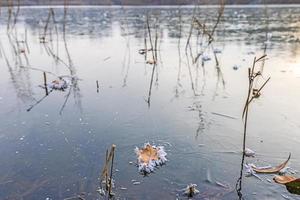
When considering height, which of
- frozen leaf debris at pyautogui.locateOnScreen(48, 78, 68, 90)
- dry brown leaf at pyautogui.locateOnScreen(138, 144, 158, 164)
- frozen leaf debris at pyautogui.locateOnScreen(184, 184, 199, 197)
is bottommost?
frozen leaf debris at pyautogui.locateOnScreen(184, 184, 199, 197)

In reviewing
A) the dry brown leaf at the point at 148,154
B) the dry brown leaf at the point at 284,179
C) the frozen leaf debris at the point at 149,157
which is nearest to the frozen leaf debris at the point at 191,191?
the frozen leaf debris at the point at 149,157

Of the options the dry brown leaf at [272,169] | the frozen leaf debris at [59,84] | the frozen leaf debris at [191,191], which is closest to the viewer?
the frozen leaf debris at [191,191]

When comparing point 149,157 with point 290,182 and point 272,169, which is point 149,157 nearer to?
point 272,169

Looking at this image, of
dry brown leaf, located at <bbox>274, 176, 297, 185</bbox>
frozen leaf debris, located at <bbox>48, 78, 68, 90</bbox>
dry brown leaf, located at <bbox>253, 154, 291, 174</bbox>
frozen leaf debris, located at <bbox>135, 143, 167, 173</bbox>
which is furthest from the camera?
frozen leaf debris, located at <bbox>48, 78, 68, 90</bbox>

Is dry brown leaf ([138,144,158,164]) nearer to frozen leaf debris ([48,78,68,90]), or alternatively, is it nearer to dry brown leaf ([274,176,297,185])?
dry brown leaf ([274,176,297,185])

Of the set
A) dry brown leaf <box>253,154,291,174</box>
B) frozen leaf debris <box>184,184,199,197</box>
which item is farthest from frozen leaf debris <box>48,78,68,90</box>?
dry brown leaf <box>253,154,291,174</box>

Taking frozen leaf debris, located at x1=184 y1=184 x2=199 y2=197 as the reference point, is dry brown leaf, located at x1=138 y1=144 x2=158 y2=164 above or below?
above

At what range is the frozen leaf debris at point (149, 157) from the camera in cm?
277

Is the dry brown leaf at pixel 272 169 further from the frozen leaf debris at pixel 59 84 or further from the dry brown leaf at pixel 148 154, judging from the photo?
the frozen leaf debris at pixel 59 84

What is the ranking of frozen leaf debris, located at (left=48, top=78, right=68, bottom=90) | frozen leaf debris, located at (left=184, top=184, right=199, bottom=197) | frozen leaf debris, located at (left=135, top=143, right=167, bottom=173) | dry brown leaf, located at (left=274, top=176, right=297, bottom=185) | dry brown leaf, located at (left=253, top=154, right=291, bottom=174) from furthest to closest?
frozen leaf debris, located at (left=48, top=78, right=68, bottom=90), frozen leaf debris, located at (left=135, top=143, right=167, bottom=173), dry brown leaf, located at (left=253, top=154, right=291, bottom=174), dry brown leaf, located at (left=274, top=176, right=297, bottom=185), frozen leaf debris, located at (left=184, top=184, right=199, bottom=197)

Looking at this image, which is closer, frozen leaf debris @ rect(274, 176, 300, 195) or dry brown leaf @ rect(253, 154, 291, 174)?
frozen leaf debris @ rect(274, 176, 300, 195)

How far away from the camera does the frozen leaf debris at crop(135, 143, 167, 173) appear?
277 centimetres

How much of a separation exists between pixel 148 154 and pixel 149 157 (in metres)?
0.05

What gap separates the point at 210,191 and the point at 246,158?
2.03 ft
